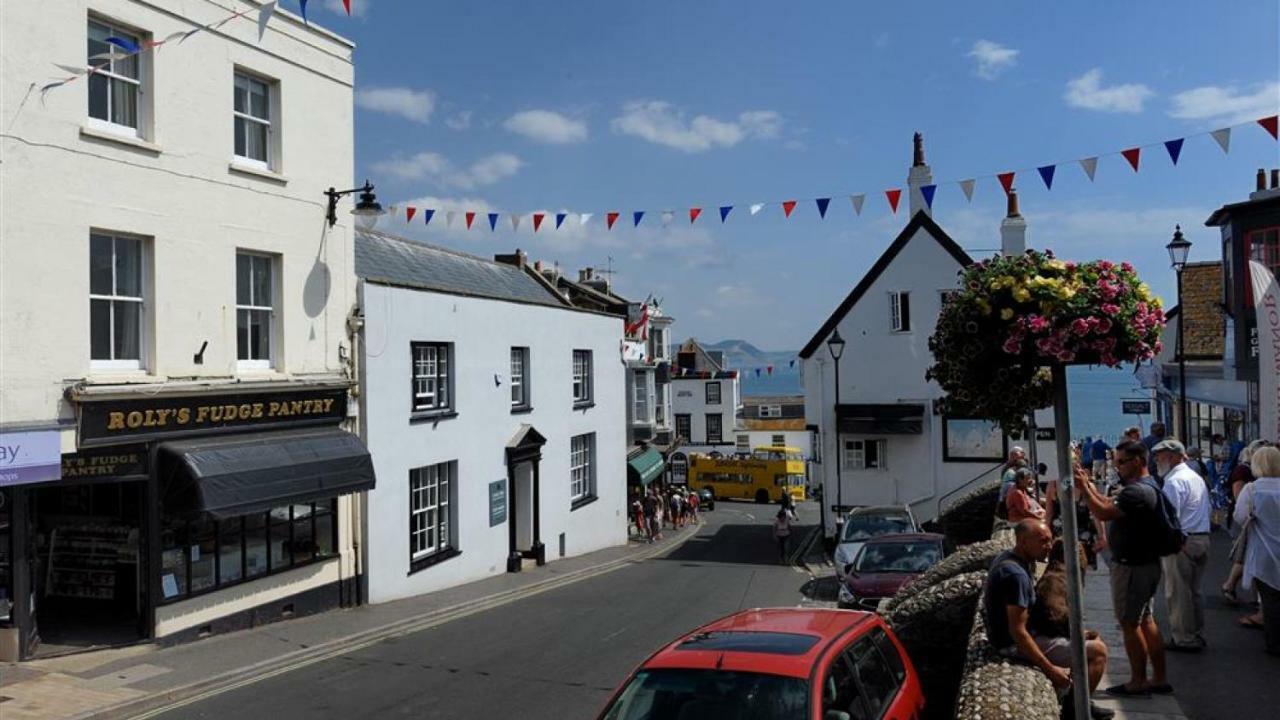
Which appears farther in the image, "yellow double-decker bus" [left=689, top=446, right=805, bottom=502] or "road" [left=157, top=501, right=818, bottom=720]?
"yellow double-decker bus" [left=689, top=446, right=805, bottom=502]

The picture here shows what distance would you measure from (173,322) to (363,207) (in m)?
3.74

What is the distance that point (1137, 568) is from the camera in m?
7.12

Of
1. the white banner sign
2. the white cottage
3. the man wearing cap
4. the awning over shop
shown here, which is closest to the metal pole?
the man wearing cap

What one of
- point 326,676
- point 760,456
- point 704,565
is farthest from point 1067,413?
point 760,456

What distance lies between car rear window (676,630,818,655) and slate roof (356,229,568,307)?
13227 mm

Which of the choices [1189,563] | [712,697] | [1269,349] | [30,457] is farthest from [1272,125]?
[30,457]

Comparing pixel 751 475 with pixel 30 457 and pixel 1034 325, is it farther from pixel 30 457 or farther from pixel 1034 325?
pixel 1034 325

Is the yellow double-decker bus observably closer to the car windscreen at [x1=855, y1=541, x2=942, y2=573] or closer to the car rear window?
the car windscreen at [x1=855, y1=541, x2=942, y2=573]

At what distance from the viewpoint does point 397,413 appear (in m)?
18.1

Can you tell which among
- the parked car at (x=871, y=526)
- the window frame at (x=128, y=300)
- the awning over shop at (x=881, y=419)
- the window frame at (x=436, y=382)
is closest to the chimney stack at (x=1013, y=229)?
the awning over shop at (x=881, y=419)

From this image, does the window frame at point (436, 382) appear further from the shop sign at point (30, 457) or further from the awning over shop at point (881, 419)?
the awning over shop at point (881, 419)

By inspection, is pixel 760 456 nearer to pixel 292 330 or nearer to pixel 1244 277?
pixel 1244 277

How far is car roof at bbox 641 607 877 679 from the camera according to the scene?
5492 mm

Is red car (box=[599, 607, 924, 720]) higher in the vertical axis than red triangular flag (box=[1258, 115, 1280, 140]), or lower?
lower
